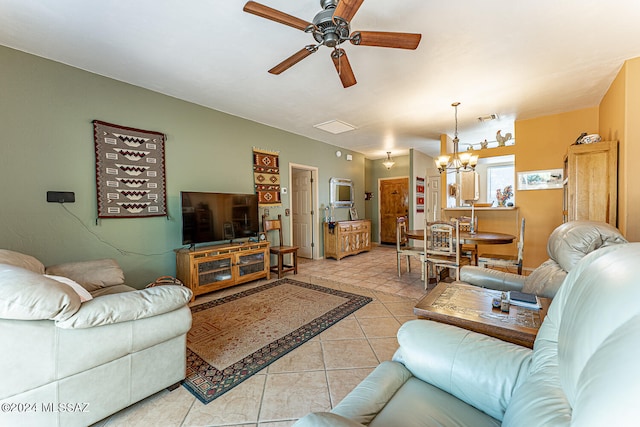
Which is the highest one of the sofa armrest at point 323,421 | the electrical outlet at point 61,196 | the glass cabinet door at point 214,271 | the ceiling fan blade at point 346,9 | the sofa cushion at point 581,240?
the ceiling fan blade at point 346,9

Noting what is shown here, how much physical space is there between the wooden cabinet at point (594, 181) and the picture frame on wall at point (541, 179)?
3.89ft

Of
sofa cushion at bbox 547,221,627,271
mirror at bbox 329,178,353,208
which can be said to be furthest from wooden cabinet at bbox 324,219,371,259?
sofa cushion at bbox 547,221,627,271

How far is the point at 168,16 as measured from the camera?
2.03 m

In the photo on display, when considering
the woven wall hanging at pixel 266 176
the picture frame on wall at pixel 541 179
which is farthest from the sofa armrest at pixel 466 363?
the picture frame on wall at pixel 541 179

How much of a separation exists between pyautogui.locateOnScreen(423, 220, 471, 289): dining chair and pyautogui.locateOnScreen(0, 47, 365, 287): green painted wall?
Answer: 3.34 metres

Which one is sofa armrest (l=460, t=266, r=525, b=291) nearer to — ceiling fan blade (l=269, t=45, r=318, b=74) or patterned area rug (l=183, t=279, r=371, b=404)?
patterned area rug (l=183, t=279, r=371, b=404)

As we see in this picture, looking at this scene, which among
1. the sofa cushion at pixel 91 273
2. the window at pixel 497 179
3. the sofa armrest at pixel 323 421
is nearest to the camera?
the sofa armrest at pixel 323 421

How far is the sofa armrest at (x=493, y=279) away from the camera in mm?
2123

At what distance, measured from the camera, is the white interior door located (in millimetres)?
5938

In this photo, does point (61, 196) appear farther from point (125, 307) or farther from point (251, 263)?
point (251, 263)

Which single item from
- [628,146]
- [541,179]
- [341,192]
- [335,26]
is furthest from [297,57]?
[541,179]

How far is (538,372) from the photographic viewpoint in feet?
2.86

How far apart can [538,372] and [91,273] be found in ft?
10.9

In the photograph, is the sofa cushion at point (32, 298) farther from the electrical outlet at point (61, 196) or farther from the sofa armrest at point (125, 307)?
the electrical outlet at point (61, 196)
